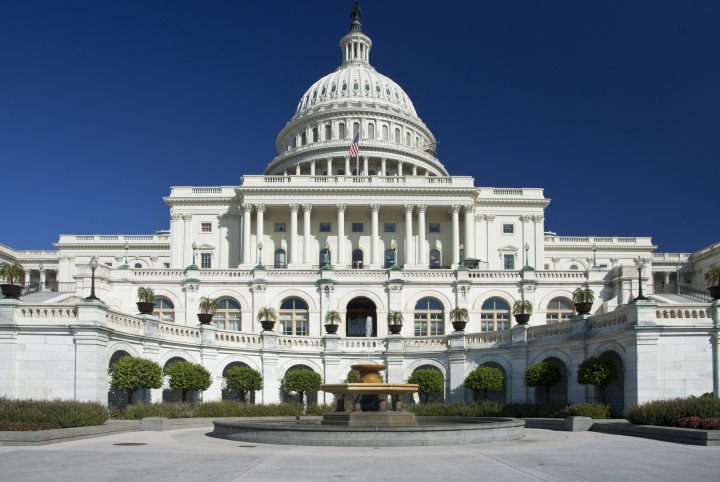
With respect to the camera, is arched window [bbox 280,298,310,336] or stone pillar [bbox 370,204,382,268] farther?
stone pillar [bbox 370,204,382,268]

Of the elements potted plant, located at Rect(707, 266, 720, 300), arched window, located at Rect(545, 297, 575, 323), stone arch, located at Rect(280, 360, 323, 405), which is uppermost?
potted plant, located at Rect(707, 266, 720, 300)

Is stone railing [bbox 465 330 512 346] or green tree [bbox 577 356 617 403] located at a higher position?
stone railing [bbox 465 330 512 346]

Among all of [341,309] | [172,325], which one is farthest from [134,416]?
[341,309]

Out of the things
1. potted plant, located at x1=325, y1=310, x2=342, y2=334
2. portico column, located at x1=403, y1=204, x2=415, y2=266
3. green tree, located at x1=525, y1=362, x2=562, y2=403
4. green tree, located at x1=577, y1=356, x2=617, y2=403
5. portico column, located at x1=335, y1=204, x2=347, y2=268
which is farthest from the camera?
portico column, located at x1=403, y1=204, x2=415, y2=266

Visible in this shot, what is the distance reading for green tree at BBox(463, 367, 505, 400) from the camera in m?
47.5

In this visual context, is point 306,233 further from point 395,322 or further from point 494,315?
point 395,322

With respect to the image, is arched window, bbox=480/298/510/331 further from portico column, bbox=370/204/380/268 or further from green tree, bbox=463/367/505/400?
portico column, bbox=370/204/380/268

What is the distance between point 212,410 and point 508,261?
68.9 meters

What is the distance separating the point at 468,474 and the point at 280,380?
35.2m

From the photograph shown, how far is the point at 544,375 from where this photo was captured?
1725 inches

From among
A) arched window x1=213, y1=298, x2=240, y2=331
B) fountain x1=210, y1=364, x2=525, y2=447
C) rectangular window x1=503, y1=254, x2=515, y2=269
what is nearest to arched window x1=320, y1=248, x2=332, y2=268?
rectangular window x1=503, y1=254, x2=515, y2=269

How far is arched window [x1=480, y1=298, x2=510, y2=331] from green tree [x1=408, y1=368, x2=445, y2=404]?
58.0 ft

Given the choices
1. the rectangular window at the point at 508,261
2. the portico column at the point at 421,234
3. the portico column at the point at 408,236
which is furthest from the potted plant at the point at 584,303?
the rectangular window at the point at 508,261

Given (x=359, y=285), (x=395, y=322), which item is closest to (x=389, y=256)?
(x=359, y=285)
